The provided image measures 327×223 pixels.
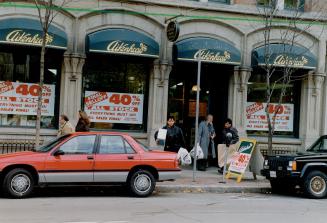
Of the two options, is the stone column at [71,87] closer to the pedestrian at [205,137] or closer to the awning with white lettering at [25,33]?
the awning with white lettering at [25,33]

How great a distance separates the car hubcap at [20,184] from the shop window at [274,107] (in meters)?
9.97

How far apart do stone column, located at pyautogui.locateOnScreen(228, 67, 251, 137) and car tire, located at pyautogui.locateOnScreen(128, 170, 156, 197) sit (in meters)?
7.18

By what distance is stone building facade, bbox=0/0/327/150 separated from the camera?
16.9 meters

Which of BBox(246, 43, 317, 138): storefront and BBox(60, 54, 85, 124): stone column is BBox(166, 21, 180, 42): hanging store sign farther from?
BBox(246, 43, 317, 138): storefront

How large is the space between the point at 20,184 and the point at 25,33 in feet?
18.9

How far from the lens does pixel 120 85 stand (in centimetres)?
1814

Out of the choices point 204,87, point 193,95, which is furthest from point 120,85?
point 204,87

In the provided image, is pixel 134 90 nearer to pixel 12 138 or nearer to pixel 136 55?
pixel 136 55

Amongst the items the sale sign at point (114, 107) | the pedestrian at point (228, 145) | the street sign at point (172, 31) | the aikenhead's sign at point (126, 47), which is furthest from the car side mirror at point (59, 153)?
the street sign at point (172, 31)

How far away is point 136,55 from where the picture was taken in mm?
16906

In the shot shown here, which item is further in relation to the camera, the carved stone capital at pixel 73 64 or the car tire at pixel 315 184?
the carved stone capital at pixel 73 64

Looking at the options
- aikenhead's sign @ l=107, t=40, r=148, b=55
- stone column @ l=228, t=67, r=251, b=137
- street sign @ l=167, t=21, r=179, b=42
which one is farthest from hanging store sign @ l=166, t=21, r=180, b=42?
stone column @ l=228, t=67, r=251, b=137

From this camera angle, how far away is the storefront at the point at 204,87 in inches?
705

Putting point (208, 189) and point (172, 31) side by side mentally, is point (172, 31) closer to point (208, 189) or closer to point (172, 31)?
point (172, 31)
